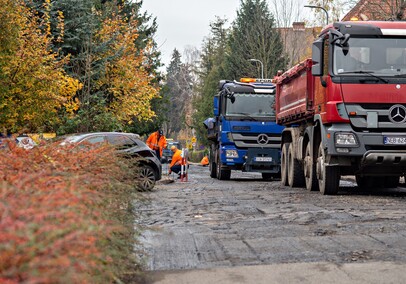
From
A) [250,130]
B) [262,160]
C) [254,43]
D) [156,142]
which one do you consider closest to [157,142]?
[156,142]

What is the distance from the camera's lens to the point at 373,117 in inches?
540

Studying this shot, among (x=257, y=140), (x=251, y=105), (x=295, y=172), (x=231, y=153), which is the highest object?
(x=251, y=105)

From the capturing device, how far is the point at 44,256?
109 inches

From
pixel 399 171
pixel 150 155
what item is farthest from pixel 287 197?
pixel 150 155

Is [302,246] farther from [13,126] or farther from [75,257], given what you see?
[13,126]

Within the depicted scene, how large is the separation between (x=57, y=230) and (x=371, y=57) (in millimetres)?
11680

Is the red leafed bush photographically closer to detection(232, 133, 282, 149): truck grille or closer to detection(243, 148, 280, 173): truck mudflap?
detection(243, 148, 280, 173): truck mudflap

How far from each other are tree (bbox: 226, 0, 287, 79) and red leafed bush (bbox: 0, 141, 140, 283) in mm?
52755

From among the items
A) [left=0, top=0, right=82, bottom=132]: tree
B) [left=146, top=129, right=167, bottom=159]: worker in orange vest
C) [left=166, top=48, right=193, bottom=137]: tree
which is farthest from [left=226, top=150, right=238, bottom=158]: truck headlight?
[left=166, top=48, right=193, bottom=137]: tree

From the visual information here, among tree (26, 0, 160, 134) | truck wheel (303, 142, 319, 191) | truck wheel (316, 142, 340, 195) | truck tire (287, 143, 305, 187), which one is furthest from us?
tree (26, 0, 160, 134)

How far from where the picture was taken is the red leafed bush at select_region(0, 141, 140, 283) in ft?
9.00

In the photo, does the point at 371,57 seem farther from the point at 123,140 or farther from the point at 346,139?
the point at 123,140

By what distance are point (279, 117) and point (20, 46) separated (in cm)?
867

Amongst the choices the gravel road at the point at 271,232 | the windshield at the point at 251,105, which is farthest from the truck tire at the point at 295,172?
the windshield at the point at 251,105
